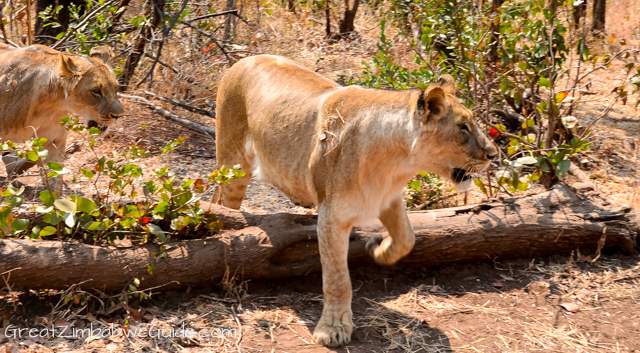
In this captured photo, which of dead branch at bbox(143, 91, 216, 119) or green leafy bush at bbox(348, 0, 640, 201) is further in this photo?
dead branch at bbox(143, 91, 216, 119)

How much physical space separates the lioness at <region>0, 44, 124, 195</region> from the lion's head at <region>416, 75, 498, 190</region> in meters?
2.78

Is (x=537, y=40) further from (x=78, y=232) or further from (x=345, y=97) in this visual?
(x=78, y=232)

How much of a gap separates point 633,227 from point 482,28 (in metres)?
2.44

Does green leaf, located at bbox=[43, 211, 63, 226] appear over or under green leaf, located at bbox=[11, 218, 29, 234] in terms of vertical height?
over

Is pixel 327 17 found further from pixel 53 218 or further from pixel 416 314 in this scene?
pixel 53 218

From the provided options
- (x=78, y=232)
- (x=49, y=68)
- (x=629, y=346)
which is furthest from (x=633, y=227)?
(x=49, y=68)

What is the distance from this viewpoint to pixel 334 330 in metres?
3.69

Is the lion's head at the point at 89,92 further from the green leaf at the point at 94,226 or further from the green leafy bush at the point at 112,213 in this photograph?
the green leaf at the point at 94,226

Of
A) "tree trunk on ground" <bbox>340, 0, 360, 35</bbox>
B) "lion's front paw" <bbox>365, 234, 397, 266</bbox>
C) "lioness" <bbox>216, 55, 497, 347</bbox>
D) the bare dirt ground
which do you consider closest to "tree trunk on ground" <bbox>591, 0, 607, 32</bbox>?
"tree trunk on ground" <bbox>340, 0, 360, 35</bbox>

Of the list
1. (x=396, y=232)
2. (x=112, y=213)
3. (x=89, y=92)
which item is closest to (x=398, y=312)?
(x=396, y=232)

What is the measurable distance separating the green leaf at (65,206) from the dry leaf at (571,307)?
3.07 m

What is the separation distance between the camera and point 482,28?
619 cm

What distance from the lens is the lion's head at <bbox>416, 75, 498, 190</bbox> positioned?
3.48m

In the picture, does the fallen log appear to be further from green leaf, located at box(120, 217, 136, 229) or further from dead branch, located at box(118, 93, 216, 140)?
dead branch, located at box(118, 93, 216, 140)
